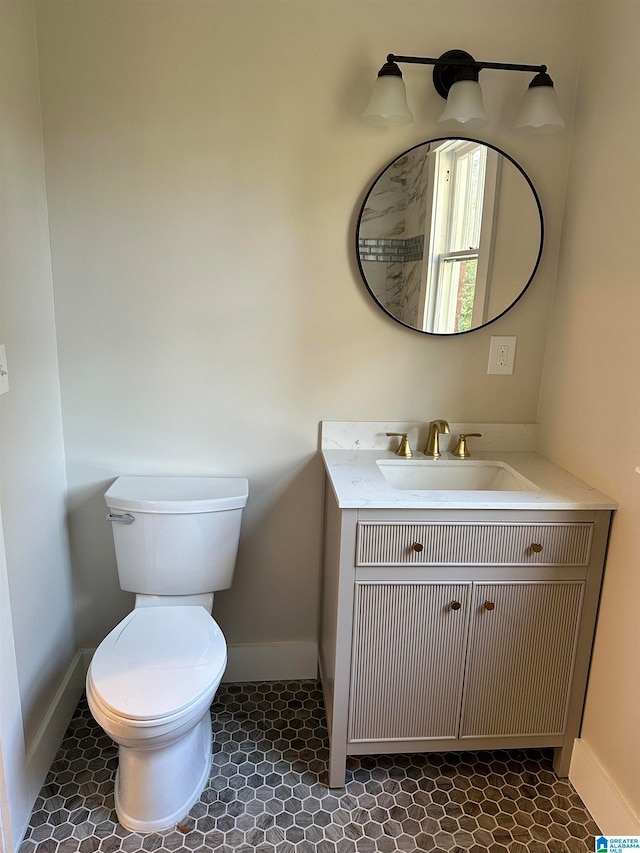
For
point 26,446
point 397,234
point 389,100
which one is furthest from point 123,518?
point 389,100

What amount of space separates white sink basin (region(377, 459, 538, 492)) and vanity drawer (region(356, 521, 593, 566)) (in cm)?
33

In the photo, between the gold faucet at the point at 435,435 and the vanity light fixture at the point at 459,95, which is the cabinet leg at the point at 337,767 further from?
the vanity light fixture at the point at 459,95

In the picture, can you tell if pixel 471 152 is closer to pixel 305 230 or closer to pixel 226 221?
pixel 305 230

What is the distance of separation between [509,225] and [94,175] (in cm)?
135

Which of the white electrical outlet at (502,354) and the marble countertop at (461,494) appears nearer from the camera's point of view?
the marble countertop at (461,494)

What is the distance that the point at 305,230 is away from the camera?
197 centimetres

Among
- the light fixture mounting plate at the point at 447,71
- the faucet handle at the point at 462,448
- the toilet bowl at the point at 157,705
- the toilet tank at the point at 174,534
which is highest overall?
the light fixture mounting plate at the point at 447,71

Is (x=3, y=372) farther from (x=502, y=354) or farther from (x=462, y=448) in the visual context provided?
(x=502, y=354)

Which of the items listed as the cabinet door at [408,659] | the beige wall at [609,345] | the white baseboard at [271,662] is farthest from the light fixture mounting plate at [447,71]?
the white baseboard at [271,662]

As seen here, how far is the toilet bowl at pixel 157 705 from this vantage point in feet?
4.95

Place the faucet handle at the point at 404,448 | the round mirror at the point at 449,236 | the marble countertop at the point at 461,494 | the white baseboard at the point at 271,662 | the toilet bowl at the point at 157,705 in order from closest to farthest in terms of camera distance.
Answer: the toilet bowl at the point at 157,705 → the marble countertop at the point at 461,494 → the round mirror at the point at 449,236 → the faucet handle at the point at 404,448 → the white baseboard at the point at 271,662

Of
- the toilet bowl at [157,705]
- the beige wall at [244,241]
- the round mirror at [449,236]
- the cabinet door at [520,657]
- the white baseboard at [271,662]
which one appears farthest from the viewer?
the white baseboard at [271,662]

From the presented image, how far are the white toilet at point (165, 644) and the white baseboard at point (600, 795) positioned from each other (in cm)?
112

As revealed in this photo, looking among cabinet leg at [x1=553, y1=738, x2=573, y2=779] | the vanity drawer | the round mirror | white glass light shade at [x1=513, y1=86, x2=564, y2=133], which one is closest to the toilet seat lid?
the vanity drawer
